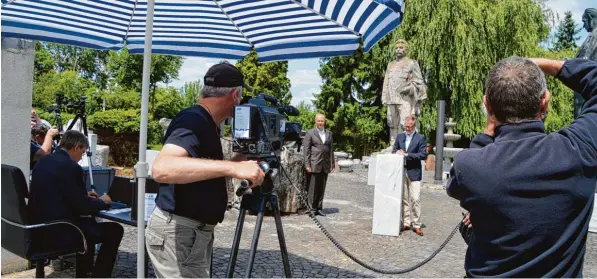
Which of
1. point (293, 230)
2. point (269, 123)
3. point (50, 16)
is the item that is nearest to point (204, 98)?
point (269, 123)

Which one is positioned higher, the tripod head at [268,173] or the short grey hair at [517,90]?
the short grey hair at [517,90]

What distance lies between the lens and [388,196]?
26.0 ft

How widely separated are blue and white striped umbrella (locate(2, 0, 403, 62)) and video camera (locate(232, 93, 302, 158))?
1.09 meters

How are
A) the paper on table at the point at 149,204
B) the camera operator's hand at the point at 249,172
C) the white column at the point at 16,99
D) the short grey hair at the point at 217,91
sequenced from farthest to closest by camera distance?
the white column at the point at 16,99 < the paper on table at the point at 149,204 < the short grey hair at the point at 217,91 < the camera operator's hand at the point at 249,172

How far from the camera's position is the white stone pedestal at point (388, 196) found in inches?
306

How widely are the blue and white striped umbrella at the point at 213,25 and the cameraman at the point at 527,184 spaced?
178 cm

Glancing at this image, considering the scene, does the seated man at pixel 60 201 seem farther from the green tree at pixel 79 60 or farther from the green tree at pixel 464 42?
the green tree at pixel 79 60

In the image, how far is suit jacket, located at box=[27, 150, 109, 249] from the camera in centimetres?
416

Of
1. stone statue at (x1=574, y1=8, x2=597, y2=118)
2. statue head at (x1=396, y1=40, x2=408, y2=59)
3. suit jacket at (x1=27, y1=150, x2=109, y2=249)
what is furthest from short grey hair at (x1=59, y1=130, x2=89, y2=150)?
statue head at (x1=396, y1=40, x2=408, y2=59)

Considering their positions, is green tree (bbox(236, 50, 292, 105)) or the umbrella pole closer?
the umbrella pole

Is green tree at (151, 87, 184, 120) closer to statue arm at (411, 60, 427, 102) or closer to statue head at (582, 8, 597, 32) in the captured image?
statue arm at (411, 60, 427, 102)

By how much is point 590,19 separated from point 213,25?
5.92m

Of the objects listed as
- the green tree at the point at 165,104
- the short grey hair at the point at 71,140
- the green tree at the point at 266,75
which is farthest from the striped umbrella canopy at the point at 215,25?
the green tree at the point at 266,75

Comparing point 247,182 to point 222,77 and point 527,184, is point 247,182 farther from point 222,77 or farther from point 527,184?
point 527,184
